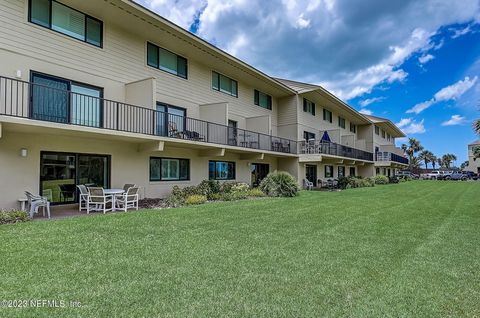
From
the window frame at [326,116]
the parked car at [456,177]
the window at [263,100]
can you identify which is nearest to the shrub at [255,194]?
the window at [263,100]

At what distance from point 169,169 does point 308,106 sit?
16613 millimetres

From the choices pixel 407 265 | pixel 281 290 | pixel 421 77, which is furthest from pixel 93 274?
pixel 421 77

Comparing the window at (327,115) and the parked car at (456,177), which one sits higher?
the window at (327,115)

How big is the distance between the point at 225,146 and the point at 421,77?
32.9 m

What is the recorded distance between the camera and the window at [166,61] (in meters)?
15.4

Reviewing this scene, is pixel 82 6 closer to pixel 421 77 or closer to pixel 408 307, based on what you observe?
pixel 408 307

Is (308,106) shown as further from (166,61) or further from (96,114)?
(96,114)

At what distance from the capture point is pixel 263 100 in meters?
24.5

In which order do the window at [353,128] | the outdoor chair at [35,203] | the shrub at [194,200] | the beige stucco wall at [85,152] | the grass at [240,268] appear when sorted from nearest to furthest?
the grass at [240,268]
the outdoor chair at [35,203]
the beige stucco wall at [85,152]
the shrub at [194,200]
the window at [353,128]

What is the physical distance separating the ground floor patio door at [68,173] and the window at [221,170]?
7.07 metres

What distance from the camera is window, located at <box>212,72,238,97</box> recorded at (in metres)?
19.5

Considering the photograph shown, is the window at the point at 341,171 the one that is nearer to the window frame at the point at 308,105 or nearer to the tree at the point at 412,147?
the window frame at the point at 308,105

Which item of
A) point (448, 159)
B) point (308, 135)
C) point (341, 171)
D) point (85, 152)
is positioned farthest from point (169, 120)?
point (448, 159)

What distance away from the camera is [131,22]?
1352cm
